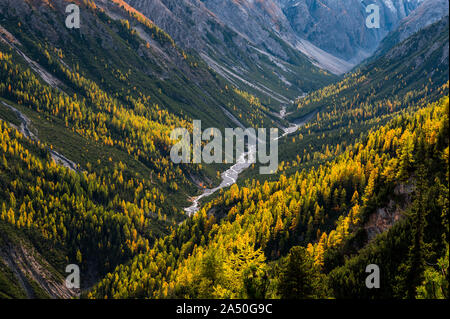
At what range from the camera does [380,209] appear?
8069cm

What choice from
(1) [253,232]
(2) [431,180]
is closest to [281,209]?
(1) [253,232]

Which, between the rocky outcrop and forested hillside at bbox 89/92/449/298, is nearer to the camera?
forested hillside at bbox 89/92/449/298

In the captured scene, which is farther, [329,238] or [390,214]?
[329,238]

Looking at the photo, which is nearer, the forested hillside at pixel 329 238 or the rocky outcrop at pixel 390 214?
the forested hillside at pixel 329 238

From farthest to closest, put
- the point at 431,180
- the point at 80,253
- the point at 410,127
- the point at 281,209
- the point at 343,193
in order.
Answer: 1. the point at 80,253
2. the point at 410,127
3. the point at 281,209
4. the point at 343,193
5. the point at 431,180

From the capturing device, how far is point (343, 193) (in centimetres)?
13388

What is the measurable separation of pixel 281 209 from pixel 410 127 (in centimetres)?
7027

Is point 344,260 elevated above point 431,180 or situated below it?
below

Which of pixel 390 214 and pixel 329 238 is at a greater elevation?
pixel 390 214

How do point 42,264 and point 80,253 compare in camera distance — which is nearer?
point 42,264
